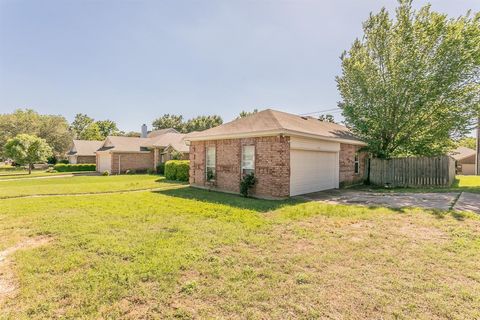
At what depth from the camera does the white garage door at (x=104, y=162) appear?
84.7 feet

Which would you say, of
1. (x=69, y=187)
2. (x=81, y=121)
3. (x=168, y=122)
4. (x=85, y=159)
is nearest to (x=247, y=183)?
(x=69, y=187)

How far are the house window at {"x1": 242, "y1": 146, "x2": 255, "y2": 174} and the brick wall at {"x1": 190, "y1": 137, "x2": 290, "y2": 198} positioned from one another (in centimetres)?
20

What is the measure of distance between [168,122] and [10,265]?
60.3 meters

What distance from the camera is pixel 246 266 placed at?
380 cm

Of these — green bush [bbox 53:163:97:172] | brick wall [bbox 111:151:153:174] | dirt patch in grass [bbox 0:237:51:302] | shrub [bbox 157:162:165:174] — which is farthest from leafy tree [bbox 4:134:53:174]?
dirt patch in grass [bbox 0:237:51:302]

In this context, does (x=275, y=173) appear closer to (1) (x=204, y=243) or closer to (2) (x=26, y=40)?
(1) (x=204, y=243)


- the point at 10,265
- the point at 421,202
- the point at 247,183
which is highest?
the point at 247,183

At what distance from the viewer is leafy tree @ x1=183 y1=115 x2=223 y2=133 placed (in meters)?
54.9

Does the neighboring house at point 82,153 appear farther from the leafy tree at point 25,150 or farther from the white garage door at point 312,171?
the white garage door at point 312,171

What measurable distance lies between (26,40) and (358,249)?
1640 centimetres

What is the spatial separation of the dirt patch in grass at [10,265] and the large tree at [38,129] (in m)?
51.6

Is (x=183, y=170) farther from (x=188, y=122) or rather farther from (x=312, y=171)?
(x=188, y=122)

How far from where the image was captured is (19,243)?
15.9 ft

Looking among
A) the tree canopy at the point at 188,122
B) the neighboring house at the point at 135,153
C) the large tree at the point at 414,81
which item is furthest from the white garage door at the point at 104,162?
the tree canopy at the point at 188,122
